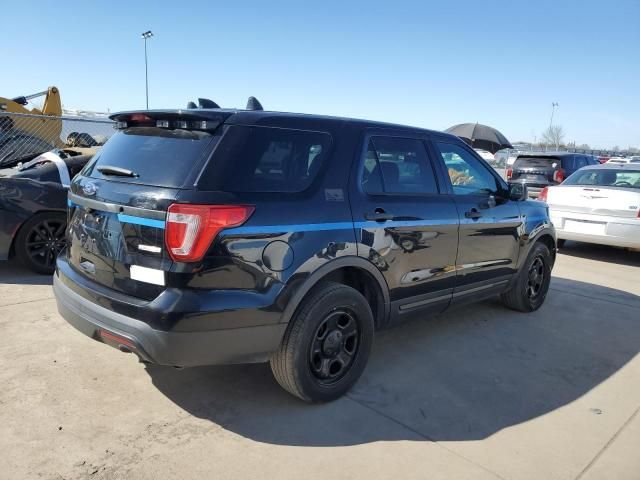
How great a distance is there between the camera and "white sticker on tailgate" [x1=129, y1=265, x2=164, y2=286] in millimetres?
2598

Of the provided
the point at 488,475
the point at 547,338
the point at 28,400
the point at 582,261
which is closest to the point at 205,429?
the point at 28,400

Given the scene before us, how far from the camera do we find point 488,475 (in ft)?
8.66

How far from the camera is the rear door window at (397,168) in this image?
3439 mm

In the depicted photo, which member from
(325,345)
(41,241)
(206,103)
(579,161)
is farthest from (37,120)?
(579,161)

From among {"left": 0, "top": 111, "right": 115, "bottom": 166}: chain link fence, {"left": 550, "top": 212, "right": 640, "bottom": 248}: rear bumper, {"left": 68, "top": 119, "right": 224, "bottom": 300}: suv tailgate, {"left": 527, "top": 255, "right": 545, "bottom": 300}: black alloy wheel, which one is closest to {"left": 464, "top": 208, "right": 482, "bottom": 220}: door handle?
{"left": 527, "top": 255, "right": 545, "bottom": 300}: black alloy wheel

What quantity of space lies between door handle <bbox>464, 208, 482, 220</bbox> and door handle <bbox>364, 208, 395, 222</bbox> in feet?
3.32

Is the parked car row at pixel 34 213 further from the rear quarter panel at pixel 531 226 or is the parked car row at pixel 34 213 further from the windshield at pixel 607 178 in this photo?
the windshield at pixel 607 178

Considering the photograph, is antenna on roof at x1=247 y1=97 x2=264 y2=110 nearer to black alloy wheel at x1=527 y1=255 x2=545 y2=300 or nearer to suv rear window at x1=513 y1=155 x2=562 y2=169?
black alloy wheel at x1=527 y1=255 x2=545 y2=300

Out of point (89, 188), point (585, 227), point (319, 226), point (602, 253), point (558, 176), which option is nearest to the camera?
point (319, 226)

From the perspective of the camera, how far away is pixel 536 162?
1302cm

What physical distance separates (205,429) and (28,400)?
3.79ft

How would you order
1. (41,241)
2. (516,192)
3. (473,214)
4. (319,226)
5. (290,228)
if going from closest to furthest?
(290,228) → (319,226) → (473,214) → (516,192) → (41,241)

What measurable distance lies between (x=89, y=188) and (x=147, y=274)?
0.84 meters

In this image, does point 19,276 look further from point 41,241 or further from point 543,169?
point 543,169
